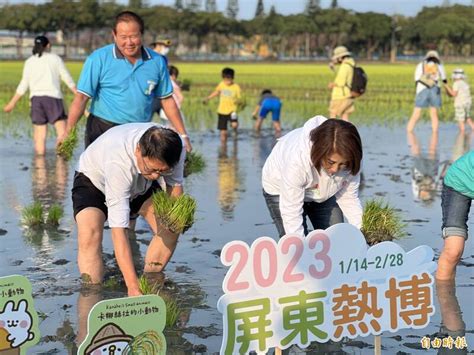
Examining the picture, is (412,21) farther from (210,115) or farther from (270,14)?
(210,115)

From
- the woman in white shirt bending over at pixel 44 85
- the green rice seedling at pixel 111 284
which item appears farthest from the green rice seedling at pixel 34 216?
the woman in white shirt bending over at pixel 44 85

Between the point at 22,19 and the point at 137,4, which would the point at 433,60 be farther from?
the point at 137,4

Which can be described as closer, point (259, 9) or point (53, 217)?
point (53, 217)

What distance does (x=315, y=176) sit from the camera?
534 cm

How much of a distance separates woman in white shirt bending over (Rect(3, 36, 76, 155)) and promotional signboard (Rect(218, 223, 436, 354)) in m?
8.72

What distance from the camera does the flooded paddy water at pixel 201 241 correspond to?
5562 mm

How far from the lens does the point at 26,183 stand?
454 inches

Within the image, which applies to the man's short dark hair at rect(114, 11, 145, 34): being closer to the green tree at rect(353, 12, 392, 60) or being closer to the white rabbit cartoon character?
the white rabbit cartoon character

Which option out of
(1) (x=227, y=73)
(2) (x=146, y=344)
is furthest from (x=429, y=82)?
(2) (x=146, y=344)

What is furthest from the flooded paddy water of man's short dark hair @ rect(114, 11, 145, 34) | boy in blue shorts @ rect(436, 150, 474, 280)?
man's short dark hair @ rect(114, 11, 145, 34)

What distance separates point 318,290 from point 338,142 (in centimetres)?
86

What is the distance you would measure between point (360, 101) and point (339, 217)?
76.6 feet

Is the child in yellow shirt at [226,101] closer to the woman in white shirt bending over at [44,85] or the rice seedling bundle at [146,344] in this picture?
the woman in white shirt bending over at [44,85]

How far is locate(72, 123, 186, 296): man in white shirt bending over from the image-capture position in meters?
5.27
